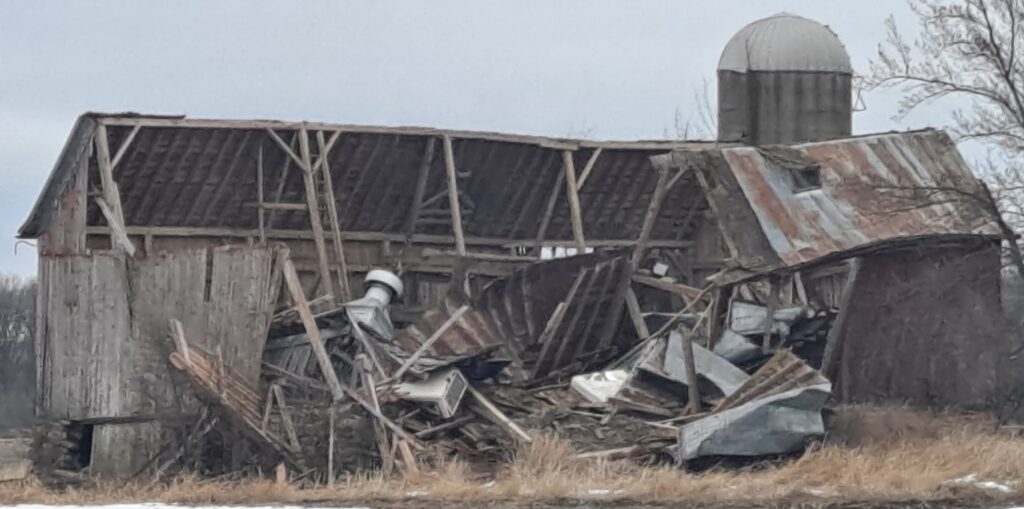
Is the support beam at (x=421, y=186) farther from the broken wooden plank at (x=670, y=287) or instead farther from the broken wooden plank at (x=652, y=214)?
the broken wooden plank at (x=670, y=287)

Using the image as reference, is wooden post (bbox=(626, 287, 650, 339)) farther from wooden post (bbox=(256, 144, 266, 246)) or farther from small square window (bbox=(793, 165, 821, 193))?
wooden post (bbox=(256, 144, 266, 246))

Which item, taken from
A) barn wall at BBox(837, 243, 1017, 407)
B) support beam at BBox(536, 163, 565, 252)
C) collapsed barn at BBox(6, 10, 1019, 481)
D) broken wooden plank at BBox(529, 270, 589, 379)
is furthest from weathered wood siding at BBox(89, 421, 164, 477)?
barn wall at BBox(837, 243, 1017, 407)

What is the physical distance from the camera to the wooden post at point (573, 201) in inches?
1011

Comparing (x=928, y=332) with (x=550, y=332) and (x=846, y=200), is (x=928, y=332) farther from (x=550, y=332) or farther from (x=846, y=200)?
(x=550, y=332)

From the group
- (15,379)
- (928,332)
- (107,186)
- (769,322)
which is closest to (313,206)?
(107,186)

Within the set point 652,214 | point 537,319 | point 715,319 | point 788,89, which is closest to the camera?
point 715,319

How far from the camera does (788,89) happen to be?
29062 millimetres

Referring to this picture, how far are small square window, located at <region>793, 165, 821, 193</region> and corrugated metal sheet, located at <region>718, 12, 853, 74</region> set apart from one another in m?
5.49

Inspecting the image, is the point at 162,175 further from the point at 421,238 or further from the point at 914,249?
the point at 914,249

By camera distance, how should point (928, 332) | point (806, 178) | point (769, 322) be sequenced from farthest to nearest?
point (806, 178) → point (928, 332) → point (769, 322)

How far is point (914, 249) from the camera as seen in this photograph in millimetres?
22828

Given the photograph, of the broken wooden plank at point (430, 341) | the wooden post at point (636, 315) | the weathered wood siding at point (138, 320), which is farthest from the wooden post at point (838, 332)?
the weathered wood siding at point (138, 320)

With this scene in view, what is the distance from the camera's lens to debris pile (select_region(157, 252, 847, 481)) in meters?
20.3

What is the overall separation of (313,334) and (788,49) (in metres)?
10.9
